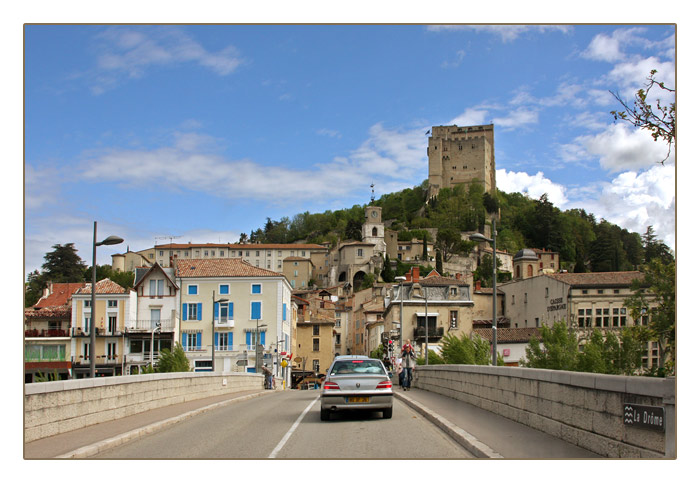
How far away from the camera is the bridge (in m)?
8.80

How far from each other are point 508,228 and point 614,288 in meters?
110

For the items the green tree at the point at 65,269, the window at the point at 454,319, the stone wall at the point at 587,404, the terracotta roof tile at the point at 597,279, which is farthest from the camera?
the green tree at the point at 65,269

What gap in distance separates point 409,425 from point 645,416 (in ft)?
25.3

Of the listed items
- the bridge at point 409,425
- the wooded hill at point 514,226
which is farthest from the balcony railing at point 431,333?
the wooded hill at point 514,226

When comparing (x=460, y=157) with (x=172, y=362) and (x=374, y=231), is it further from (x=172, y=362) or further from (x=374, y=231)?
(x=172, y=362)

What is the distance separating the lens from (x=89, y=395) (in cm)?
1389

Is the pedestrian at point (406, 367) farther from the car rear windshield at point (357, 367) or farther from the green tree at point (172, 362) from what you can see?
the car rear windshield at point (357, 367)

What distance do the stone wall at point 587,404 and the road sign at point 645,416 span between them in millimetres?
Answer: 57

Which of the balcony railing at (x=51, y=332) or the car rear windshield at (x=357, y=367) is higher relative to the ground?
the car rear windshield at (x=357, y=367)

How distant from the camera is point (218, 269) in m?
64.6

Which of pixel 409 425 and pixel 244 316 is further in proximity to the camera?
pixel 244 316

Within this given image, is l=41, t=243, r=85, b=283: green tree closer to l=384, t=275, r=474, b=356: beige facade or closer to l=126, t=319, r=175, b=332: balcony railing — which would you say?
l=126, t=319, r=175, b=332: balcony railing

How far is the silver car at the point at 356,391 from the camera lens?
1639 cm

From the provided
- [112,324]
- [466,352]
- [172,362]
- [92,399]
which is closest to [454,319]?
[112,324]
